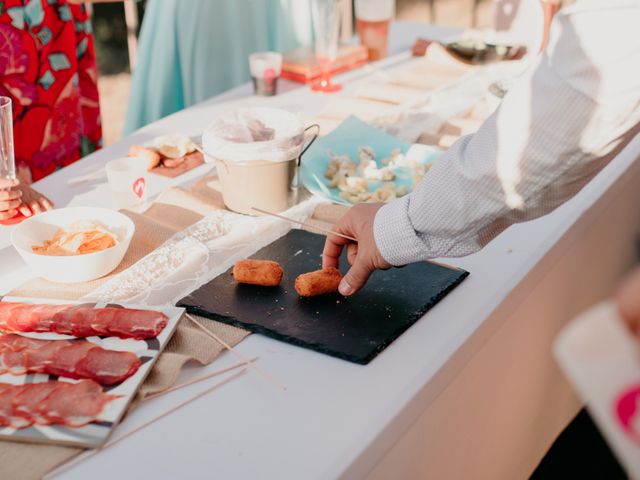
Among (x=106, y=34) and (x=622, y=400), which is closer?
(x=622, y=400)

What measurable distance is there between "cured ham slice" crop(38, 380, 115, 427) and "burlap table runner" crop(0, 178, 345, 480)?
4 cm

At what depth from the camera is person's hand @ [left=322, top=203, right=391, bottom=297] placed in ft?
4.09

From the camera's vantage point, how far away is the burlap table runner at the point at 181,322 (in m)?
0.91

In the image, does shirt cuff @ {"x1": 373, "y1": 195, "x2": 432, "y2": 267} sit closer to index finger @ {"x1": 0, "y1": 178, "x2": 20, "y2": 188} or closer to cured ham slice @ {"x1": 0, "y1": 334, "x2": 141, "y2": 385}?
cured ham slice @ {"x1": 0, "y1": 334, "x2": 141, "y2": 385}

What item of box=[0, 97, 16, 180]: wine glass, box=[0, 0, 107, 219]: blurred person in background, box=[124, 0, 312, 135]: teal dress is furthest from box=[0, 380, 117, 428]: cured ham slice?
box=[124, 0, 312, 135]: teal dress

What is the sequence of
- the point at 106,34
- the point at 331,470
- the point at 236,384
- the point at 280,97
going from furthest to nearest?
the point at 106,34, the point at 280,97, the point at 236,384, the point at 331,470

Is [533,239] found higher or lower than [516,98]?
lower

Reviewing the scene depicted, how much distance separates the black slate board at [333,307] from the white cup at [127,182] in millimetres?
340

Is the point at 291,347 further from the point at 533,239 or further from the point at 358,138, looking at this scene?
the point at 358,138

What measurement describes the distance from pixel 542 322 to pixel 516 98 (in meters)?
0.56

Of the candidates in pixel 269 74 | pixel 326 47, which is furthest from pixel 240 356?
pixel 326 47

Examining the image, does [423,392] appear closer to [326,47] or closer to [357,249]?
[357,249]

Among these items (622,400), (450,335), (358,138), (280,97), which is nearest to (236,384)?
(450,335)

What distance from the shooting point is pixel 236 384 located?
108 cm
